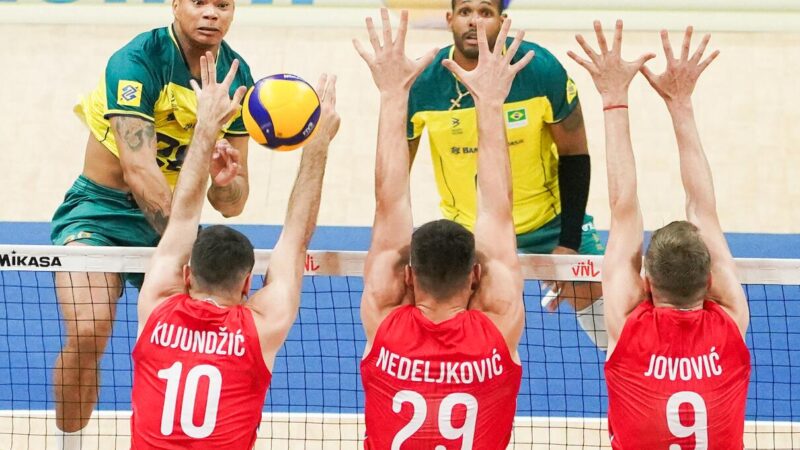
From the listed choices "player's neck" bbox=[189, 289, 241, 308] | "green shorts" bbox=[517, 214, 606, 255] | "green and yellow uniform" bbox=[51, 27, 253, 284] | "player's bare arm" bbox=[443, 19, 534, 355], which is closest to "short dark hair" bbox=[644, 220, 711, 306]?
"player's bare arm" bbox=[443, 19, 534, 355]

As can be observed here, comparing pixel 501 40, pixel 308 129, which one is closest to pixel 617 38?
pixel 501 40

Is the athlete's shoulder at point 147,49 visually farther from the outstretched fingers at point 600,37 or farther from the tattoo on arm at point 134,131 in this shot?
the outstretched fingers at point 600,37

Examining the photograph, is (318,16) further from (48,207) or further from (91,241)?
(91,241)

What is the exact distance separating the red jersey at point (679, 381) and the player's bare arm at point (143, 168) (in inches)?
103

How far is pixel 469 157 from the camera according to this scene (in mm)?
6715

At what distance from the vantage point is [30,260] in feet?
18.4

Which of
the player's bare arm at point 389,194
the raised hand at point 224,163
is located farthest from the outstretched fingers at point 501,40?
the raised hand at point 224,163

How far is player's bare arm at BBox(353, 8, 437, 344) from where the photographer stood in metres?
4.82

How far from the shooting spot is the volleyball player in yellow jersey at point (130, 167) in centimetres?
592

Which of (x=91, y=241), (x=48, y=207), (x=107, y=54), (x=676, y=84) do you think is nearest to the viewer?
(x=676, y=84)

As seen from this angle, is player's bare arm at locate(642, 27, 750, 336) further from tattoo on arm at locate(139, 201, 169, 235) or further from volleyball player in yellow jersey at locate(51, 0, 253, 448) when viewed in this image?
tattoo on arm at locate(139, 201, 169, 235)

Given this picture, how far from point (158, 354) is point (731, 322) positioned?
244 centimetres

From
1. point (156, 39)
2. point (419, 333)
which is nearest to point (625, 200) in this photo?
point (419, 333)

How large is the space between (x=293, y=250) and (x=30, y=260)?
5.06 feet
